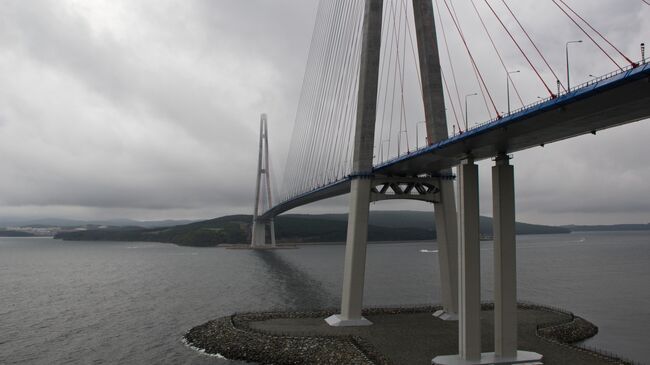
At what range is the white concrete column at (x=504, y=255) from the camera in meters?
22.4

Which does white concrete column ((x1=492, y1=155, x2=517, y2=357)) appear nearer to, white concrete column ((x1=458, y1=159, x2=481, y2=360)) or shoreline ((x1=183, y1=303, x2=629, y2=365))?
white concrete column ((x1=458, y1=159, x2=481, y2=360))

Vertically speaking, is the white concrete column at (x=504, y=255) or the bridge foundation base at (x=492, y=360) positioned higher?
the white concrete column at (x=504, y=255)

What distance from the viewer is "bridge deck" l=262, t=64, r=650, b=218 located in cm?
1518

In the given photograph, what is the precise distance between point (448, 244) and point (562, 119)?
1496cm

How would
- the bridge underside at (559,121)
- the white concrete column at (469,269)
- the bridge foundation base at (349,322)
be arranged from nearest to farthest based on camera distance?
the bridge underside at (559,121) → the white concrete column at (469,269) → the bridge foundation base at (349,322)

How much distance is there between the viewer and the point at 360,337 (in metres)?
27.4

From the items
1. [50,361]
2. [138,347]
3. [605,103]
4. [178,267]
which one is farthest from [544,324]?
[178,267]

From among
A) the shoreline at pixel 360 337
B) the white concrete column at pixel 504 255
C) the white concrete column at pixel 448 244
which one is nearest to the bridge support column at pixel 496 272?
the white concrete column at pixel 504 255

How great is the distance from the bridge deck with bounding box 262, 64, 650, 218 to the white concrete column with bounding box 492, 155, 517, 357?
140cm

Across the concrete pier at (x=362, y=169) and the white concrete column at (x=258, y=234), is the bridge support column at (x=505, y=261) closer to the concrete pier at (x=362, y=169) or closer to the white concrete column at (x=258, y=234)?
the concrete pier at (x=362, y=169)

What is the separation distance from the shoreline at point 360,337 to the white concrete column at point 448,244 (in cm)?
154

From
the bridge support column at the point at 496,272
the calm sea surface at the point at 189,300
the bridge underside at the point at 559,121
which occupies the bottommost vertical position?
the calm sea surface at the point at 189,300

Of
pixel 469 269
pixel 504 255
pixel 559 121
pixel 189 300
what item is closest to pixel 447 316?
pixel 469 269

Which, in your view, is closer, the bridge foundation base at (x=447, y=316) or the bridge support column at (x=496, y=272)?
the bridge support column at (x=496, y=272)
